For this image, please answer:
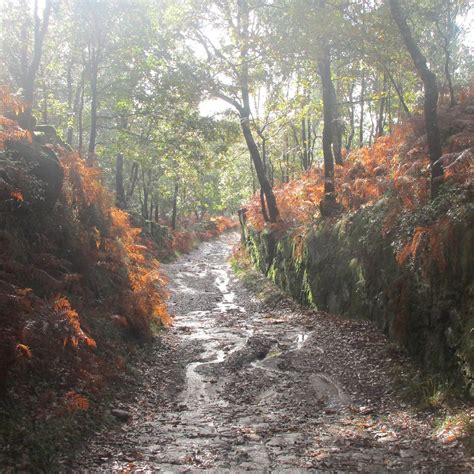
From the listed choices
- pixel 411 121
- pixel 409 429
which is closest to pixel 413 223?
pixel 409 429

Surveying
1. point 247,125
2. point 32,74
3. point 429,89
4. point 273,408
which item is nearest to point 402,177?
point 429,89

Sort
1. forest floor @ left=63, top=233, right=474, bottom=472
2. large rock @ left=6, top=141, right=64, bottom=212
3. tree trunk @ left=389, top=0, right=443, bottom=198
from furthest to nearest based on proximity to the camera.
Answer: tree trunk @ left=389, top=0, right=443, bottom=198
large rock @ left=6, top=141, right=64, bottom=212
forest floor @ left=63, top=233, right=474, bottom=472

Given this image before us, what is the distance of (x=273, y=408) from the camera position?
22.7ft

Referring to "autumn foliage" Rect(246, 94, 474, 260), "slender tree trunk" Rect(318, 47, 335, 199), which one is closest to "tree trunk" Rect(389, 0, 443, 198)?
"autumn foliage" Rect(246, 94, 474, 260)

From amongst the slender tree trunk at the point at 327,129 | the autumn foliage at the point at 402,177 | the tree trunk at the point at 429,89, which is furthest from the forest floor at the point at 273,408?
the slender tree trunk at the point at 327,129

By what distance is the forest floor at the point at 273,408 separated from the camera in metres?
4.92

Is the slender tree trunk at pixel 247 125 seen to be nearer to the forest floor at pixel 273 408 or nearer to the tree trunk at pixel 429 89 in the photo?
the forest floor at pixel 273 408

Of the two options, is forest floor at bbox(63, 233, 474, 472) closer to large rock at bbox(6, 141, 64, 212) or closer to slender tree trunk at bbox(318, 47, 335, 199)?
large rock at bbox(6, 141, 64, 212)

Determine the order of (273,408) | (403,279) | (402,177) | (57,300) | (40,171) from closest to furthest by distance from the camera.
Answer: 1. (57,300)
2. (273,408)
3. (403,279)
4. (40,171)
5. (402,177)

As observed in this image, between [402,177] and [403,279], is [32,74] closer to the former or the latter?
[402,177]

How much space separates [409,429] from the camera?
5.57 meters

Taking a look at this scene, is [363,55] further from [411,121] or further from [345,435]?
[345,435]

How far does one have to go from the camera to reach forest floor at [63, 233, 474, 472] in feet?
16.1

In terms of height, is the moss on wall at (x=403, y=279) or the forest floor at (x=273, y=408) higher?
the moss on wall at (x=403, y=279)
